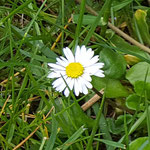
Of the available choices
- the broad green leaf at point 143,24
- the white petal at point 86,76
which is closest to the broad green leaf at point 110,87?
the white petal at point 86,76

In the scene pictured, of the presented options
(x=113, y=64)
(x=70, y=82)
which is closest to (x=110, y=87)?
(x=113, y=64)

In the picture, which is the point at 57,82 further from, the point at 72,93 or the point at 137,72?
the point at 137,72

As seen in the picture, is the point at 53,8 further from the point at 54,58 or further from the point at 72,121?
the point at 72,121

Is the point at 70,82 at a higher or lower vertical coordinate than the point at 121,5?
lower

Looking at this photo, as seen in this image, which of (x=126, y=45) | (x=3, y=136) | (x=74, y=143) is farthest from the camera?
(x=126, y=45)

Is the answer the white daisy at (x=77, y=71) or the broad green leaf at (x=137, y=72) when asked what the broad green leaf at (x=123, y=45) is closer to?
the broad green leaf at (x=137, y=72)

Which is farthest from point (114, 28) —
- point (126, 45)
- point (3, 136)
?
point (3, 136)
